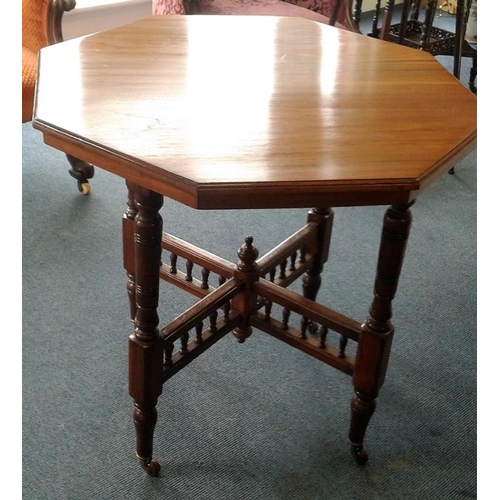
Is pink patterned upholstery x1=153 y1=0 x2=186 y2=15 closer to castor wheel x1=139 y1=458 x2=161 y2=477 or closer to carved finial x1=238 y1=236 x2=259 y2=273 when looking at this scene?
carved finial x1=238 y1=236 x2=259 y2=273

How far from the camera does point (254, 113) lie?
3.72 feet

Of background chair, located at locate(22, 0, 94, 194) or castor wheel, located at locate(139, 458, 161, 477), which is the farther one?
background chair, located at locate(22, 0, 94, 194)

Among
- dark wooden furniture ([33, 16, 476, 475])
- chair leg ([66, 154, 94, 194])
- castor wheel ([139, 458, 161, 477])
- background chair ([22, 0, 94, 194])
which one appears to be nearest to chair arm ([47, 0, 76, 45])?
background chair ([22, 0, 94, 194])

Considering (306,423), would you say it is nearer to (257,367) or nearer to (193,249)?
(257,367)

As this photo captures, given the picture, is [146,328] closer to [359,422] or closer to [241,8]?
[359,422]

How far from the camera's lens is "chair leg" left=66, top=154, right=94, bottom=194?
223 centimetres

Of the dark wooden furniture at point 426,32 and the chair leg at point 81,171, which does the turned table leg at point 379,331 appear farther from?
the dark wooden furniture at point 426,32

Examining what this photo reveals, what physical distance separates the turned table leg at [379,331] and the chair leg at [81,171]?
1.26 meters

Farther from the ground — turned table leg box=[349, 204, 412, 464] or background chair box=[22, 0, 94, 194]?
background chair box=[22, 0, 94, 194]

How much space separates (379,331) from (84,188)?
4.38ft

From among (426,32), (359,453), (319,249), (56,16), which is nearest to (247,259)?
(319,249)

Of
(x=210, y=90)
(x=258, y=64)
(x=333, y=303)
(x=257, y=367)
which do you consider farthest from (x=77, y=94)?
(x=333, y=303)

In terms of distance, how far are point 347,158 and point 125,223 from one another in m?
Answer: 0.65

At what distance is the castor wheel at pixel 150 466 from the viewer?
1360mm
